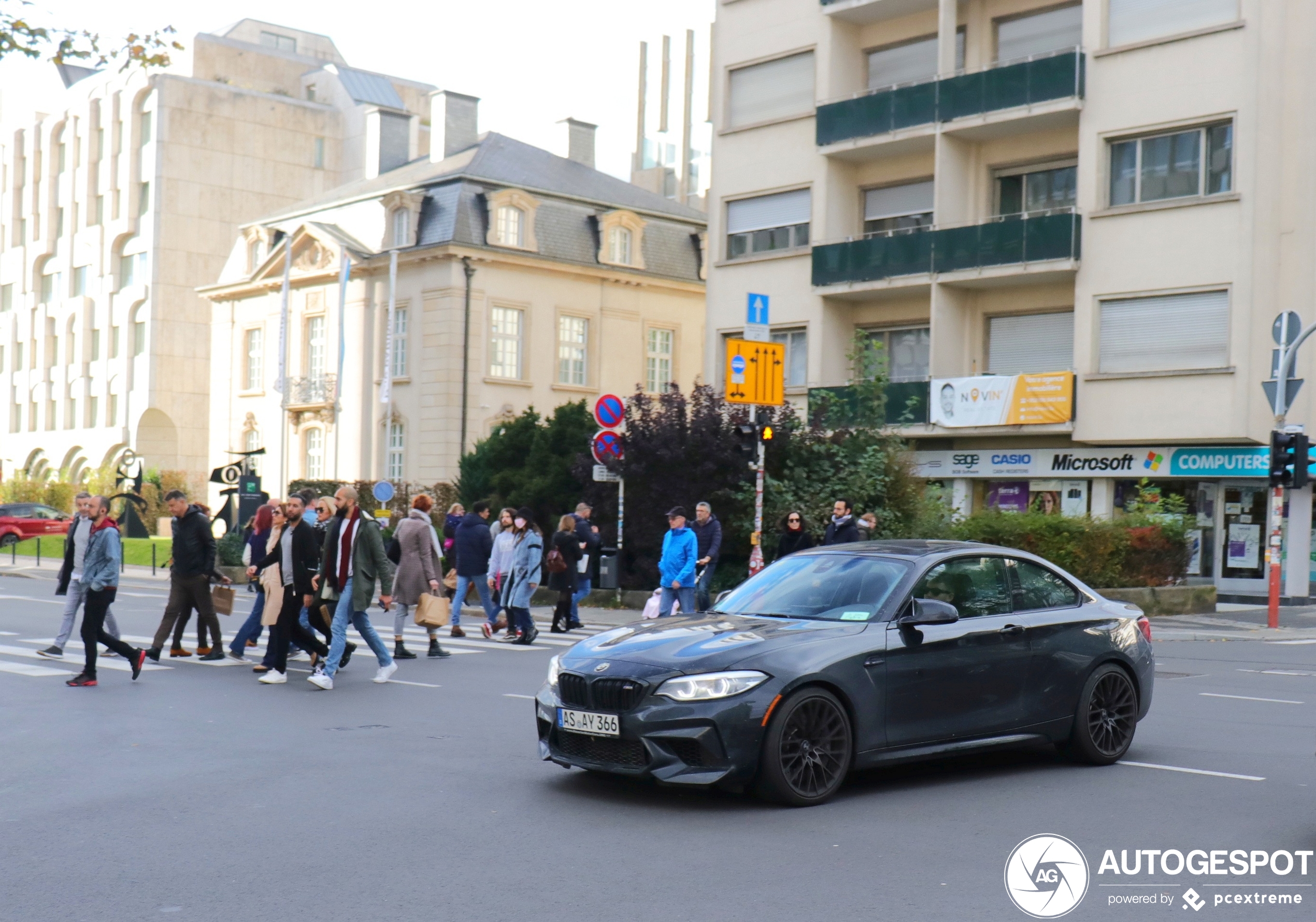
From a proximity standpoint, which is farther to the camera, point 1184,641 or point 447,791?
point 1184,641

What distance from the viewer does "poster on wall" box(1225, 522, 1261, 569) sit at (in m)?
29.3

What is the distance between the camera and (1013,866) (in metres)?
6.67

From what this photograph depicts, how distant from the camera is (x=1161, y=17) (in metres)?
29.4

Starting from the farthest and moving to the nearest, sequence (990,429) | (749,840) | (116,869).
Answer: (990,429), (749,840), (116,869)

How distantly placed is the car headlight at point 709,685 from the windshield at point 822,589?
0.99 metres

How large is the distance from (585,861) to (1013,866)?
74.9 inches

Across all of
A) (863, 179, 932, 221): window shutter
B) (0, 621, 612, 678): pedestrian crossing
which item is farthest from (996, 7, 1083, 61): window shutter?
(0, 621, 612, 678): pedestrian crossing

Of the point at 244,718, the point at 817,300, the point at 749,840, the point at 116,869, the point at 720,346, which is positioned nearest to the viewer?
the point at 116,869

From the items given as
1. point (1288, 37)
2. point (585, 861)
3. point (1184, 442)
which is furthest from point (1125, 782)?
point (1288, 37)

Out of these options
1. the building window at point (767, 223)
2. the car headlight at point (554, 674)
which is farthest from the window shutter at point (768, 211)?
the car headlight at point (554, 674)

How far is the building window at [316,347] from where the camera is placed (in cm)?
4984

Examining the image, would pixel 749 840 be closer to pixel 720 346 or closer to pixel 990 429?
pixel 990 429

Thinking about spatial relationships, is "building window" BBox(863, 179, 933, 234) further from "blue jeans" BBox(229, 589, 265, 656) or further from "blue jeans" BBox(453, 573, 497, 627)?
"blue jeans" BBox(229, 589, 265, 656)

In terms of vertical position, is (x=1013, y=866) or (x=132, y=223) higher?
(x=132, y=223)
